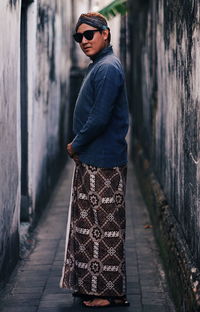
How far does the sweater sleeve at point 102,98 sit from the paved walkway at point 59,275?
1295 mm

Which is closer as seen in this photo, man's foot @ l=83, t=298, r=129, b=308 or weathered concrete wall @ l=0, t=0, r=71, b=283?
man's foot @ l=83, t=298, r=129, b=308

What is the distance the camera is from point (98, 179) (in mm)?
4809

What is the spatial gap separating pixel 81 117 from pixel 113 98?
11.5 inches

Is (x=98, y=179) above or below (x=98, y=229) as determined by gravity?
above

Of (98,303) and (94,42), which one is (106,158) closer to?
(94,42)

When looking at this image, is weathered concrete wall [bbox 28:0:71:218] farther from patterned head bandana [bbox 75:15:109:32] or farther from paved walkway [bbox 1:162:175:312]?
patterned head bandana [bbox 75:15:109:32]

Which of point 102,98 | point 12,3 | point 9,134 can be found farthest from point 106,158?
point 12,3

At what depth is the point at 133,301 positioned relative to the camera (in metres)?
5.08

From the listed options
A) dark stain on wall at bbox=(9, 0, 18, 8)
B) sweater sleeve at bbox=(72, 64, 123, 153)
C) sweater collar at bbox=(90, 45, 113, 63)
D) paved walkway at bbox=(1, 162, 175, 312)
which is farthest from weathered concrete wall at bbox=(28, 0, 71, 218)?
sweater sleeve at bbox=(72, 64, 123, 153)

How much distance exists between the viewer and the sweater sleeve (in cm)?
466

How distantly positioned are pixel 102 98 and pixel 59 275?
182 cm

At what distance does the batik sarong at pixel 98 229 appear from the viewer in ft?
15.8

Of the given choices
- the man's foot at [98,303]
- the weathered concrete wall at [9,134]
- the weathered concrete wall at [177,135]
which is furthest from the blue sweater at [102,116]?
the man's foot at [98,303]

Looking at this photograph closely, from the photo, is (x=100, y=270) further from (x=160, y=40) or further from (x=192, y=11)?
(x=160, y=40)
